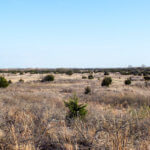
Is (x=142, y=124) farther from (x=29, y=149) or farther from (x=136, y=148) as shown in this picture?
(x=29, y=149)

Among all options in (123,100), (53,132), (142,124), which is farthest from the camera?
(123,100)

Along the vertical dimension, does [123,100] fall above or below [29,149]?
below

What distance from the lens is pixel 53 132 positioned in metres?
4.70

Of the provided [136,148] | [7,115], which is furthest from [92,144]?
[7,115]

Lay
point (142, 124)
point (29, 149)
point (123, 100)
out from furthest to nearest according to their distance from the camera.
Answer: point (123, 100) < point (142, 124) < point (29, 149)

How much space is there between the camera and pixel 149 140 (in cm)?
424

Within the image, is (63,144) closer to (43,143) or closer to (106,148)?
(43,143)

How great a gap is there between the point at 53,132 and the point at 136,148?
6.45ft

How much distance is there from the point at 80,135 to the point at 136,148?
123cm

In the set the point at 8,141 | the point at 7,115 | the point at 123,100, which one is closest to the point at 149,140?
the point at 8,141

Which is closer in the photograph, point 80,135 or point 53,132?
point 80,135

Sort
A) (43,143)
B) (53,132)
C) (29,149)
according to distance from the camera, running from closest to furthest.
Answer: (29,149) → (43,143) → (53,132)

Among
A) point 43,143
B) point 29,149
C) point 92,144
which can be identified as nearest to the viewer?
point 29,149

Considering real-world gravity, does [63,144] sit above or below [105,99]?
above
